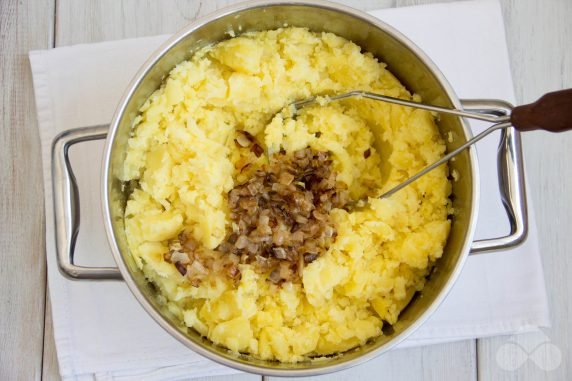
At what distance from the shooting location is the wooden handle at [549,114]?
2.68 feet

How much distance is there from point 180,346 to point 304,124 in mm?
563

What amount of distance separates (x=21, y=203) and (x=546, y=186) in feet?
4.16

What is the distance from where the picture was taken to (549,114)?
835 millimetres

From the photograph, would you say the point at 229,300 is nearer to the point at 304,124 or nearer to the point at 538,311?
the point at 304,124

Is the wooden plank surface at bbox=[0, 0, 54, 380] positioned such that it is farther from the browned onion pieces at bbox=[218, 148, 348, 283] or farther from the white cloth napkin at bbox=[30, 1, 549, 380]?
the browned onion pieces at bbox=[218, 148, 348, 283]

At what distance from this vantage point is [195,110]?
1085 mm

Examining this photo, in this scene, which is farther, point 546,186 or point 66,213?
point 546,186

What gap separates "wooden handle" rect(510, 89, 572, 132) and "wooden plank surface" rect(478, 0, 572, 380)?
497mm

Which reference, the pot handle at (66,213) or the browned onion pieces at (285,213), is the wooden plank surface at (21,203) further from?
the browned onion pieces at (285,213)

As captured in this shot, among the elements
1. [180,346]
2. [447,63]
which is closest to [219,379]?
[180,346]

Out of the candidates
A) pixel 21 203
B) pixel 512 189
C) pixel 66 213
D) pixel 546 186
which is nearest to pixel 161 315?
pixel 66 213

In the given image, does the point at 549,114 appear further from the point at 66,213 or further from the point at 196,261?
the point at 66,213

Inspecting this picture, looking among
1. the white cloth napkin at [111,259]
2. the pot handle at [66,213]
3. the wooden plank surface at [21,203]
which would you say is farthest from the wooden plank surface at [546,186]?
the wooden plank surface at [21,203]

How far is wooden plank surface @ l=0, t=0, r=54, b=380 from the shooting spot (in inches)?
49.8
